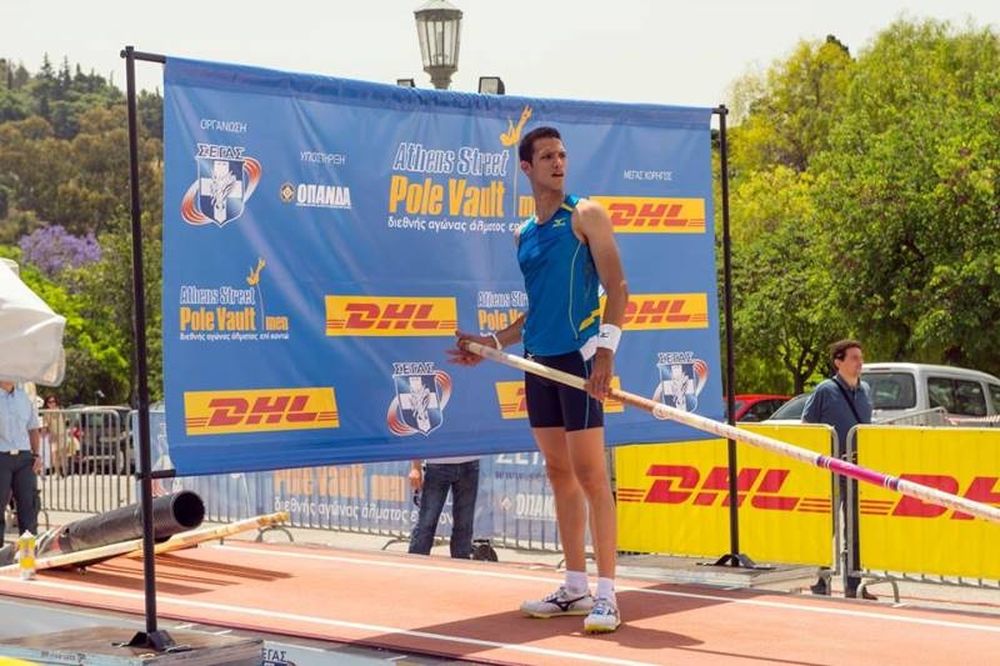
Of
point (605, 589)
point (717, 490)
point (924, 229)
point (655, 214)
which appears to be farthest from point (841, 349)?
point (924, 229)

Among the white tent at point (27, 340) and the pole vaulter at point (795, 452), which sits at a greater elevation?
the white tent at point (27, 340)

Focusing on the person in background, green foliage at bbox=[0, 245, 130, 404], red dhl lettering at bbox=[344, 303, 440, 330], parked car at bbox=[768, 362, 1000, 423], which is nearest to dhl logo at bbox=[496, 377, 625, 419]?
red dhl lettering at bbox=[344, 303, 440, 330]

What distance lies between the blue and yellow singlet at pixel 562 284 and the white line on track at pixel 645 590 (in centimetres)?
183

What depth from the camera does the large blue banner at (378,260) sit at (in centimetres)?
809

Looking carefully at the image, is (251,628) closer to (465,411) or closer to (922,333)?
(465,411)

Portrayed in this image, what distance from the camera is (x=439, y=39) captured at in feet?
49.9

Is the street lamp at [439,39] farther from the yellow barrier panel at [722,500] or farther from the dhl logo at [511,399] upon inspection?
the dhl logo at [511,399]

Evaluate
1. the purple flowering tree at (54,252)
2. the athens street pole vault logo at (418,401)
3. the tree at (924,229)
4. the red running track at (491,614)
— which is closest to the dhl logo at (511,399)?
the athens street pole vault logo at (418,401)

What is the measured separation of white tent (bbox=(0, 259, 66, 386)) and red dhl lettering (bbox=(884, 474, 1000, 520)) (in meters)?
6.44

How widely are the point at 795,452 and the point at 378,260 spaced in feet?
8.53

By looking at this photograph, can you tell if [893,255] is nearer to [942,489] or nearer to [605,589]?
[942,489]

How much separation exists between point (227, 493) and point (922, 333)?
1828 centimetres

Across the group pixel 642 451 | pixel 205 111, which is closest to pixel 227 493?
pixel 642 451

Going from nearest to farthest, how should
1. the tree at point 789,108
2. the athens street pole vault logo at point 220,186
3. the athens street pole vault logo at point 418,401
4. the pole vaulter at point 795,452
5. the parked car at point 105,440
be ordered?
1. the pole vaulter at point 795,452
2. the athens street pole vault logo at point 220,186
3. the athens street pole vault logo at point 418,401
4. the parked car at point 105,440
5. the tree at point 789,108
